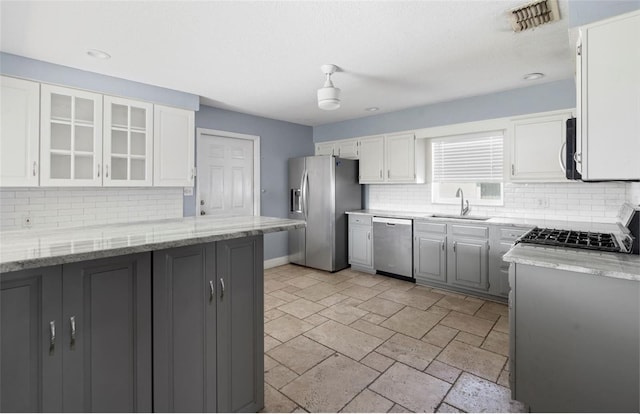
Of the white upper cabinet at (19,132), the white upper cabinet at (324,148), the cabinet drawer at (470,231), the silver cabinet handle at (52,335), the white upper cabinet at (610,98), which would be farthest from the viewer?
the white upper cabinet at (324,148)

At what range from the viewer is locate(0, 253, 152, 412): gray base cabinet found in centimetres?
111

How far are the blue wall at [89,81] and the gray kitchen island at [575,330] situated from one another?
12.4ft

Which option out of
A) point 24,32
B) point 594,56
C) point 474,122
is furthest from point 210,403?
point 474,122

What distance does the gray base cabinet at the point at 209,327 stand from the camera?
1511 mm

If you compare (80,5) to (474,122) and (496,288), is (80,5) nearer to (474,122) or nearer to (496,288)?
(474,122)

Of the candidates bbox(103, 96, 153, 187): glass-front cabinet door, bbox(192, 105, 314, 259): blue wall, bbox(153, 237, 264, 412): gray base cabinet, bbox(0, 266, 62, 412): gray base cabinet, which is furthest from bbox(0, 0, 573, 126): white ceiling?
bbox(0, 266, 62, 412): gray base cabinet

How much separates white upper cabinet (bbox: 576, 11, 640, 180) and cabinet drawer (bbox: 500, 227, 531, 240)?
1832 millimetres

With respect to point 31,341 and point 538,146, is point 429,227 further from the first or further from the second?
point 31,341

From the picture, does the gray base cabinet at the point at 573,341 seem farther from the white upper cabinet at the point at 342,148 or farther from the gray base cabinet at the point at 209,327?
the white upper cabinet at the point at 342,148

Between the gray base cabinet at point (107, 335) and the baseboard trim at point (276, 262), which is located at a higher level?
the gray base cabinet at point (107, 335)

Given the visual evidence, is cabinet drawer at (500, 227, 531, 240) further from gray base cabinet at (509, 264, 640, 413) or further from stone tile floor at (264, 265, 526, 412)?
gray base cabinet at (509, 264, 640, 413)

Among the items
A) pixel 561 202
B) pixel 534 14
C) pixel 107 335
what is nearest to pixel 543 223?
pixel 561 202

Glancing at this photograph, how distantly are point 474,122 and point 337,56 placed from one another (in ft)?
7.56

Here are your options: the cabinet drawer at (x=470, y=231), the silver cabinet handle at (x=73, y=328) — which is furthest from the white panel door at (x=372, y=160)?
the silver cabinet handle at (x=73, y=328)
